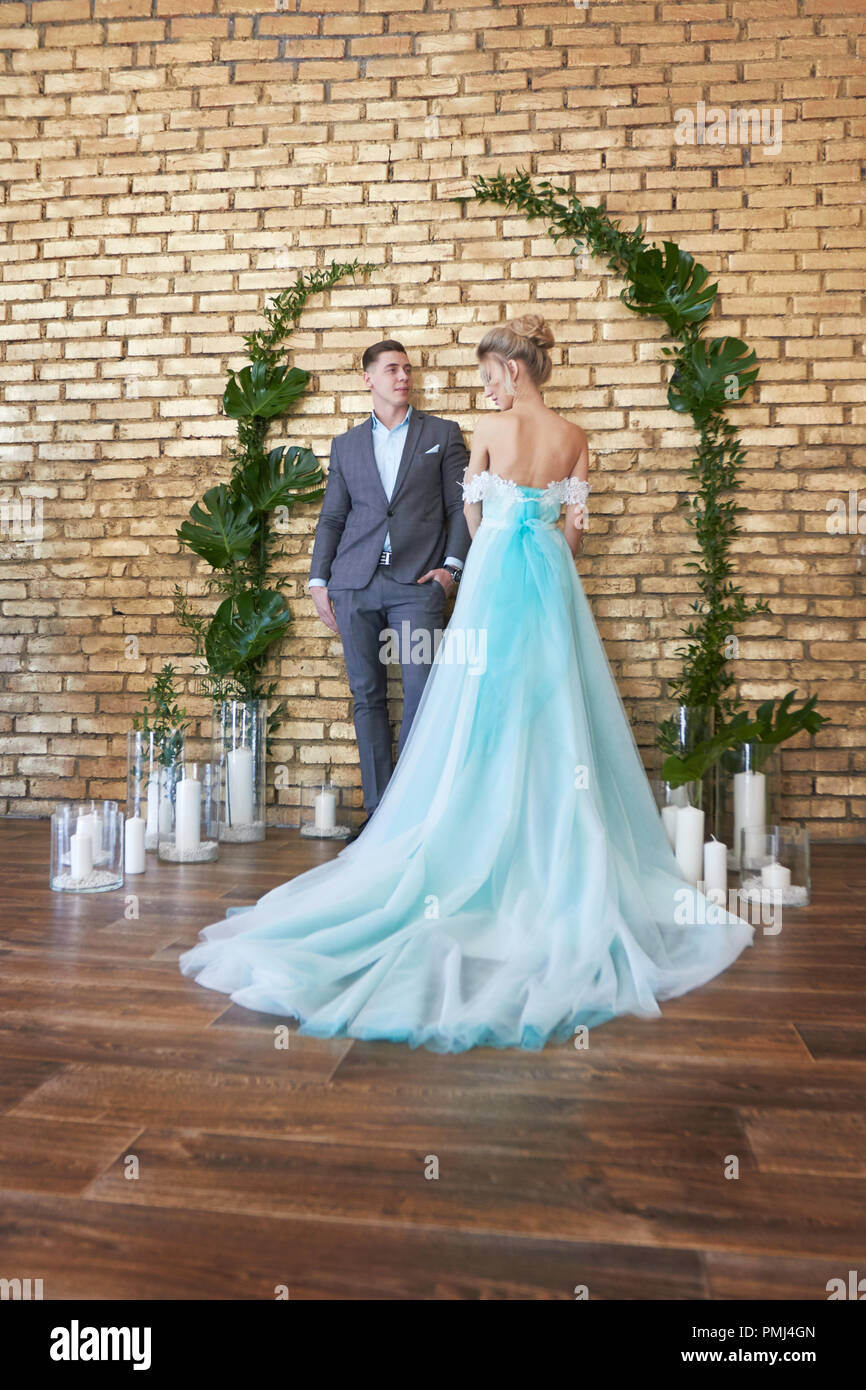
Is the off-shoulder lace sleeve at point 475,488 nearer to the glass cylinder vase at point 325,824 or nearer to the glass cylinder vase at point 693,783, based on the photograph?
the glass cylinder vase at point 693,783

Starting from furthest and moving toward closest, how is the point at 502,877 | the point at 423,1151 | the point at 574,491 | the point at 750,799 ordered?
the point at 750,799 → the point at 574,491 → the point at 502,877 → the point at 423,1151

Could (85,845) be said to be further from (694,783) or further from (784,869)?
(784,869)

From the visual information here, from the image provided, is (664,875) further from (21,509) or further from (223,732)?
(21,509)

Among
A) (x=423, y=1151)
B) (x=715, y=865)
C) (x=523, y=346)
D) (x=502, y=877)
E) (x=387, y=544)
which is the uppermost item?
(x=523, y=346)

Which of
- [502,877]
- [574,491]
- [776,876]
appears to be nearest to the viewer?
[502,877]

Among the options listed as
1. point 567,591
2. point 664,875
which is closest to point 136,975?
point 664,875

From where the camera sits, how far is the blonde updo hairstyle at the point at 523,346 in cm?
312

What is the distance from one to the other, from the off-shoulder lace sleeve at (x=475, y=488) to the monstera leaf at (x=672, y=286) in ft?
4.86

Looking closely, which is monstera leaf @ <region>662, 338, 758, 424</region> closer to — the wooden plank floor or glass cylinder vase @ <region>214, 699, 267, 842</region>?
glass cylinder vase @ <region>214, 699, 267, 842</region>

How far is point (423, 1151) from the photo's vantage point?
59.8 inches

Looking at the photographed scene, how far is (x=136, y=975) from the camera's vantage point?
2.37m

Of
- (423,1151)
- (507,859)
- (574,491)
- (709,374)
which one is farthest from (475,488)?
(423,1151)

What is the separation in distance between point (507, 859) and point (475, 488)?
1.24 m
